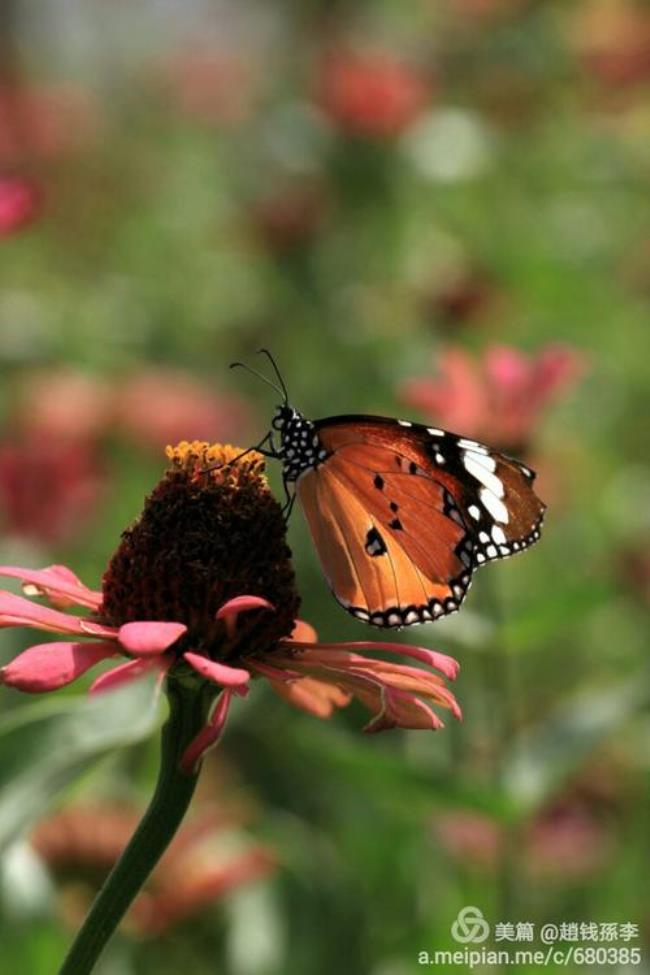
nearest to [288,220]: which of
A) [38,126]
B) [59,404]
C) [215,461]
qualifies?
[59,404]

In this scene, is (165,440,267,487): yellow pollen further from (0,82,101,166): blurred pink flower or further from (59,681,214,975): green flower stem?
(0,82,101,166): blurred pink flower

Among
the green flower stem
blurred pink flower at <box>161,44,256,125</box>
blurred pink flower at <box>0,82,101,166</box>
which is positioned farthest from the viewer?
blurred pink flower at <box>161,44,256,125</box>

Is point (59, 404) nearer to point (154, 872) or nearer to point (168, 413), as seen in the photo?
point (168, 413)

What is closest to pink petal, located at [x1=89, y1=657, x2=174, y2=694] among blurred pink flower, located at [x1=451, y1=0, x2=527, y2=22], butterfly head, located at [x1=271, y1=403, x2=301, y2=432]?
butterfly head, located at [x1=271, y1=403, x2=301, y2=432]

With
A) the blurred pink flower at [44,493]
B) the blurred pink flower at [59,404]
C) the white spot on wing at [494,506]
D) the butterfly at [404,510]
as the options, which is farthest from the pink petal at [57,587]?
the blurred pink flower at [59,404]

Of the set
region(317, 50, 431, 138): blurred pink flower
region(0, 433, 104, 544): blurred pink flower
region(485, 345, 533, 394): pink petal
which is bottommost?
region(485, 345, 533, 394): pink petal

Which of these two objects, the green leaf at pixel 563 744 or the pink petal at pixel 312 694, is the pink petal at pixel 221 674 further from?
the green leaf at pixel 563 744
